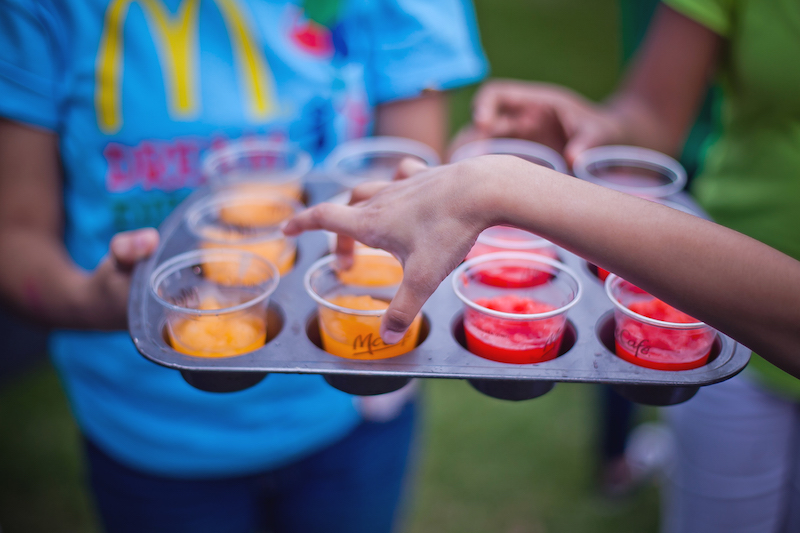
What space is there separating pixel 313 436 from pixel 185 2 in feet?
4.74

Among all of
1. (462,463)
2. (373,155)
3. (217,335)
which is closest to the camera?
(217,335)

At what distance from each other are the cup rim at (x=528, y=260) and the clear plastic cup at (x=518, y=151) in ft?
1.71

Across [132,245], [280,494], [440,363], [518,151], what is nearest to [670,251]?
[440,363]

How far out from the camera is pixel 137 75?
66.8 inches

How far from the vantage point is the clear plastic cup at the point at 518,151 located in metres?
2.13

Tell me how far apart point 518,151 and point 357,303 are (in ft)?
3.48

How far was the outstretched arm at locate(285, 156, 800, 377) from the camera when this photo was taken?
3.54ft

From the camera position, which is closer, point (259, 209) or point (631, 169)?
point (259, 209)

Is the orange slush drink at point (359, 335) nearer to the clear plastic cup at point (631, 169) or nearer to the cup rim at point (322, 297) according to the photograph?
the cup rim at point (322, 297)

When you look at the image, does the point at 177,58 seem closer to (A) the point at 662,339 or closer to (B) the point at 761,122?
(A) the point at 662,339

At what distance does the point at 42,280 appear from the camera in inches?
67.1

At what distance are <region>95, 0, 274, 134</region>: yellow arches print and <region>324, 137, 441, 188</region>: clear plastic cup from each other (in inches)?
16.1

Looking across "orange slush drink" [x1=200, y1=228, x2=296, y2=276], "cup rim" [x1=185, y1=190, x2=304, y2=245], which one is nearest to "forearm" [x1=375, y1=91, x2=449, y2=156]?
"cup rim" [x1=185, y1=190, x2=304, y2=245]

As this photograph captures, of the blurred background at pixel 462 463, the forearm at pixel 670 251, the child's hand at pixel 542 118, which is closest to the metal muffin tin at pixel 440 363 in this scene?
the forearm at pixel 670 251
